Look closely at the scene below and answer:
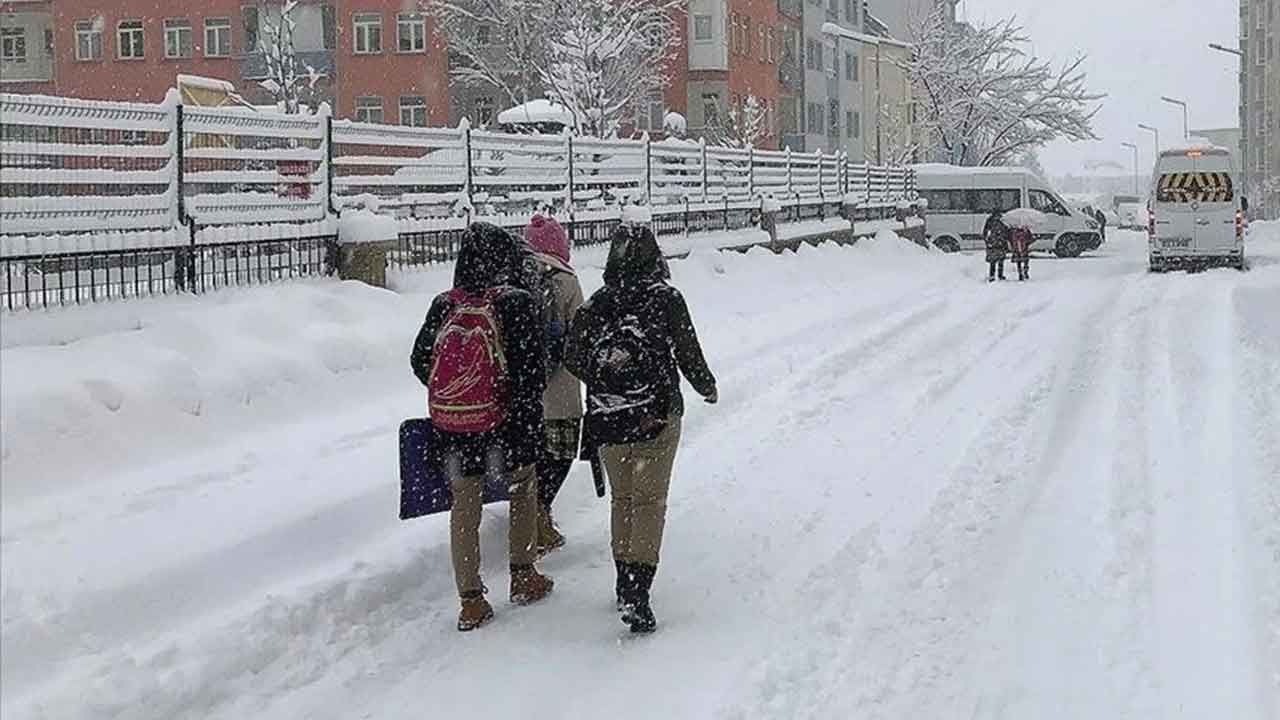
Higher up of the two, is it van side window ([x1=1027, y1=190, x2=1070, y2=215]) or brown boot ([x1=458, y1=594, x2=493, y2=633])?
van side window ([x1=1027, y1=190, x2=1070, y2=215])

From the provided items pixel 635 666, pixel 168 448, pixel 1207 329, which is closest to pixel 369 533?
pixel 168 448

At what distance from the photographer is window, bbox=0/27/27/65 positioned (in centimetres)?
5575

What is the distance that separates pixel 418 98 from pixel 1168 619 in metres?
49.1

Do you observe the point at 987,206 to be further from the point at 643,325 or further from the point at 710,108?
the point at 643,325

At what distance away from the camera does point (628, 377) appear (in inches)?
263

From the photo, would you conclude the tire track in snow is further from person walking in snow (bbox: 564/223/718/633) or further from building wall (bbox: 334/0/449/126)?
building wall (bbox: 334/0/449/126)

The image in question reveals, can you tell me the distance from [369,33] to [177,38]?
6.65m

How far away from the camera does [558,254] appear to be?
766 cm

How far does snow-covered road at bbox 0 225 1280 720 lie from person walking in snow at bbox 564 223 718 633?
16.3 inches

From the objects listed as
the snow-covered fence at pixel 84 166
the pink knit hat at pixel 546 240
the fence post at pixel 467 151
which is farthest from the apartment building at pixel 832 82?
the pink knit hat at pixel 546 240

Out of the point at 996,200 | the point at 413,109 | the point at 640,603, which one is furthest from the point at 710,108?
the point at 640,603

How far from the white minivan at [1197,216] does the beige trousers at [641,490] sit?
25.9 m

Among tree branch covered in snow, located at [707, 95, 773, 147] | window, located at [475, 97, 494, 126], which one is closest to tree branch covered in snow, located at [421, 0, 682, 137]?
window, located at [475, 97, 494, 126]

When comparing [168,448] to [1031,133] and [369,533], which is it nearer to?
[369,533]
